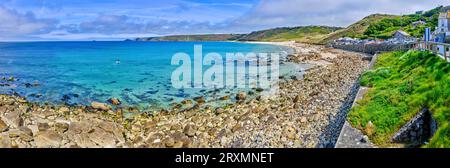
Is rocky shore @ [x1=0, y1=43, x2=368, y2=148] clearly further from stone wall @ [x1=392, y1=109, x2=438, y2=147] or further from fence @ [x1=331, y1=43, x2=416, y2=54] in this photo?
fence @ [x1=331, y1=43, x2=416, y2=54]

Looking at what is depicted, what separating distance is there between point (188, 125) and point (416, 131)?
864 centimetres

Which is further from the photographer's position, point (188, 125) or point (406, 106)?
point (188, 125)

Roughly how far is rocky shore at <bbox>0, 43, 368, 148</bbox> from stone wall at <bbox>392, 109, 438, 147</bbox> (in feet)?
6.65

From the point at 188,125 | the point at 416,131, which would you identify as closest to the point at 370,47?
the point at 188,125

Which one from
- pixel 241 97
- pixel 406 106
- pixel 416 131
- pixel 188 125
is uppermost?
pixel 406 106

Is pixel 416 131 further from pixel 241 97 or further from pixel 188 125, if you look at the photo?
pixel 241 97

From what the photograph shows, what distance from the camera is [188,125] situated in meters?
15.2

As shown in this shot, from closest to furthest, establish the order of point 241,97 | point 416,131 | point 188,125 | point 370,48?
point 416,131
point 188,125
point 241,97
point 370,48

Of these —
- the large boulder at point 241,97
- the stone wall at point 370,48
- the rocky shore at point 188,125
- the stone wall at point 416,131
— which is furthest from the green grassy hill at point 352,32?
the stone wall at point 416,131

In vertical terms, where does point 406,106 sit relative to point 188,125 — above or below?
above
